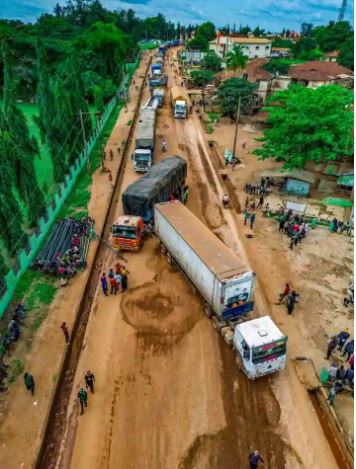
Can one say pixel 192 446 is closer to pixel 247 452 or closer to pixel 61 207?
pixel 247 452

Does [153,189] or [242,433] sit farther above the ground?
[153,189]

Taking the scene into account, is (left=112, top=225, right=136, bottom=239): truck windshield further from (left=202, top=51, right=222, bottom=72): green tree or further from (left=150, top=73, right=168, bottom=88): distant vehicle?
(left=202, top=51, right=222, bottom=72): green tree

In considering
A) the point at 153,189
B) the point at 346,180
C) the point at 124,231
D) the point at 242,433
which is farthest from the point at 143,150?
the point at 242,433

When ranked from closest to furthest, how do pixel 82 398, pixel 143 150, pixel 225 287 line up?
→ pixel 82 398 < pixel 225 287 < pixel 143 150

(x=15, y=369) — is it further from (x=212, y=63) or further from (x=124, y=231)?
(x=212, y=63)

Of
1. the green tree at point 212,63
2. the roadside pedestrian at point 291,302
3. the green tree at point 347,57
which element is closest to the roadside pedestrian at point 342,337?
the roadside pedestrian at point 291,302

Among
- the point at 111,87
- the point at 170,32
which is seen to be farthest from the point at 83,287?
the point at 170,32

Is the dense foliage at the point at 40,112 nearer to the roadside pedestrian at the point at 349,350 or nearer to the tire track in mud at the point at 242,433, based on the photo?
the tire track in mud at the point at 242,433
